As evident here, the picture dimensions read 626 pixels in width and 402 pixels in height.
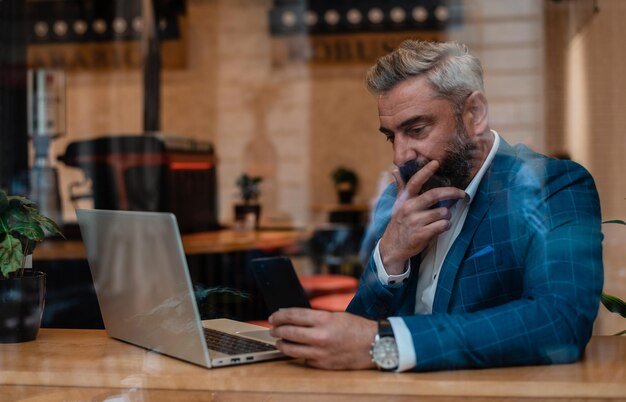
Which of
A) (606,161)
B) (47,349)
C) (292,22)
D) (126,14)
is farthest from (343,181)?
(47,349)

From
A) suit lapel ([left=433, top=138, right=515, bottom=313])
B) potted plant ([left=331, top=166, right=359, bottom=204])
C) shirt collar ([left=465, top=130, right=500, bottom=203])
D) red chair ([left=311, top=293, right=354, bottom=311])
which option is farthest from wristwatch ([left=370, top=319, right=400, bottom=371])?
potted plant ([left=331, top=166, right=359, bottom=204])

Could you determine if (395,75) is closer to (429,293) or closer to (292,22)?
(429,293)

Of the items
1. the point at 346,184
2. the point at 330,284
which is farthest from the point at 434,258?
the point at 346,184

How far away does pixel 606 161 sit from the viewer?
2.08 m

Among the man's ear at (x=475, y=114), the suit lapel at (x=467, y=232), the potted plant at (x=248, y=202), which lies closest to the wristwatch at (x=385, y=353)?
the suit lapel at (x=467, y=232)

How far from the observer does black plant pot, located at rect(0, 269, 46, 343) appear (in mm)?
1699

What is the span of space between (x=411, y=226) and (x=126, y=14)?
20.6 ft

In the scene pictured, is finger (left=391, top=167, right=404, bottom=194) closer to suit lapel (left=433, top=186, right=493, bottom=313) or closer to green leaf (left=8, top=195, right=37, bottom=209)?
suit lapel (left=433, top=186, right=493, bottom=313)

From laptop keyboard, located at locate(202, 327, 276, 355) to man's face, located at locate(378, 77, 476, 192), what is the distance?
1.39ft

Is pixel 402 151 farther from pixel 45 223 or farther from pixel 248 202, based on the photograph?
pixel 248 202

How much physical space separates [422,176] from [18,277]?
31.8 inches

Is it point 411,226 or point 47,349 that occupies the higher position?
point 411,226

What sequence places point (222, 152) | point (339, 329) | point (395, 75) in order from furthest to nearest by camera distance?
point (222, 152), point (395, 75), point (339, 329)

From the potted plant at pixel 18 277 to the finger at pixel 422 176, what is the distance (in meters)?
0.75
